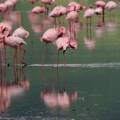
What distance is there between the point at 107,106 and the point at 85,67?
3.48 metres

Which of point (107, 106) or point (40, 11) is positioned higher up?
point (40, 11)

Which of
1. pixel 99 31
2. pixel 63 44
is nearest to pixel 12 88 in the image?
pixel 63 44

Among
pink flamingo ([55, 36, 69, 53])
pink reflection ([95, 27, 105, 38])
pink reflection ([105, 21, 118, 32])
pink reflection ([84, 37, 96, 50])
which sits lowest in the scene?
pink reflection ([84, 37, 96, 50])

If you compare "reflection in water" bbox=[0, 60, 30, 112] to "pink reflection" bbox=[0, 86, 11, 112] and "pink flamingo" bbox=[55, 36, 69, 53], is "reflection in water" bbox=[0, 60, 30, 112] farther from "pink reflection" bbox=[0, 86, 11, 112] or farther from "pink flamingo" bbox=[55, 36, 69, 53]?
"pink flamingo" bbox=[55, 36, 69, 53]

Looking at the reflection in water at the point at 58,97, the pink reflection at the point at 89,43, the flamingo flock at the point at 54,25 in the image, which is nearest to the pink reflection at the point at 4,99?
the reflection in water at the point at 58,97

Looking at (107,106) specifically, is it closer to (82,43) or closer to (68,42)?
(68,42)

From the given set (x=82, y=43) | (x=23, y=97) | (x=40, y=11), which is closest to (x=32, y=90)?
(x=23, y=97)

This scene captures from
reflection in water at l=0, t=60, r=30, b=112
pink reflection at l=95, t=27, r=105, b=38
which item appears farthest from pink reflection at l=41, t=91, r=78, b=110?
pink reflection at l=95, t=27, r=105, b=38

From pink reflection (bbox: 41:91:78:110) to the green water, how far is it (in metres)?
→ 0.09

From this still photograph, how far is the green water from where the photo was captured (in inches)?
412

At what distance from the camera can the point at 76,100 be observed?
1144 cm

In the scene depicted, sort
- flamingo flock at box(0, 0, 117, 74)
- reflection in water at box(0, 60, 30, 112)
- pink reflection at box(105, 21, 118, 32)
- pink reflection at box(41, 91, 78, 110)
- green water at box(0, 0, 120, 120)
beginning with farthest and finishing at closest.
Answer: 1. pink reflection at box(105, 21, 118, 32)
2. flamingo flock at box(0, 0, 117, 74)
3. reflection in water at box(0, 60, 30, 112)
4. pink reflection at box(41, 91, 78, 110)
5. green water at box(0, 0, 120, 120)

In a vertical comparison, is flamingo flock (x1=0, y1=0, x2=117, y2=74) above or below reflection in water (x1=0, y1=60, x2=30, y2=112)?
above

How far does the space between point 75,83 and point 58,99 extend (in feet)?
4.07
